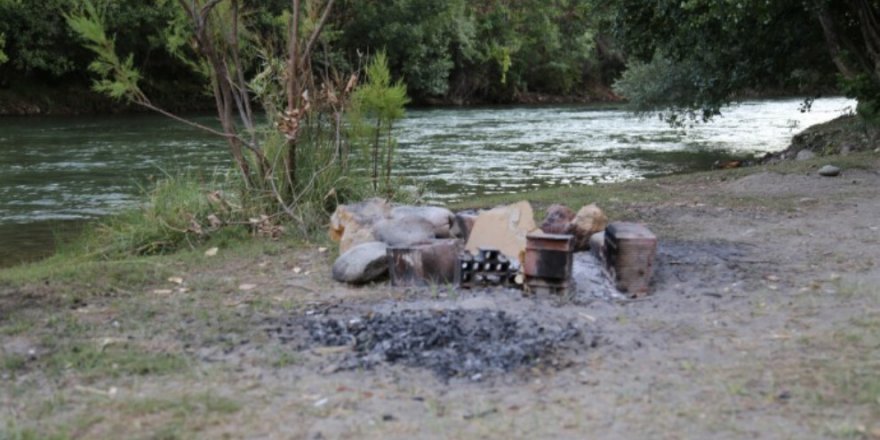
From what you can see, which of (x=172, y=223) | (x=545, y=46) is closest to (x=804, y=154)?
(x=172, y=223)

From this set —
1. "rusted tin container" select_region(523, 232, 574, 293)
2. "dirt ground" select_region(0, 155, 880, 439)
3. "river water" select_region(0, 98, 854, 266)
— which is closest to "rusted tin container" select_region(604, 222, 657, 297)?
"dirt ground" select_region(0, 155, 880, 439)

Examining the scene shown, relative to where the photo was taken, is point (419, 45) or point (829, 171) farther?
point (419, 45)

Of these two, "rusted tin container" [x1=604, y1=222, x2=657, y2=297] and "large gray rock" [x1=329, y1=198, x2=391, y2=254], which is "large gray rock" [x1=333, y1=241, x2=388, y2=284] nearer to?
"large gray rock" [x1=329, y1=198, x2=391, y2=254]

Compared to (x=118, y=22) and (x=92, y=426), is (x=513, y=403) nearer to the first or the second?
(x=92, y=426)

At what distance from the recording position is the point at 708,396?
3.81 metres

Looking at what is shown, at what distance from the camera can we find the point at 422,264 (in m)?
5.91

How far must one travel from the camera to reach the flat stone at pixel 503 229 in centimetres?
646

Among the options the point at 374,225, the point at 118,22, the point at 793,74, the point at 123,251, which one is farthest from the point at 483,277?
the point at 118,22

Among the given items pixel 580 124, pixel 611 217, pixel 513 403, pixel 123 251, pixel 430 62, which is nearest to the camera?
pixel 513 403

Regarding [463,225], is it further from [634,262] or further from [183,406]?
[183,406]

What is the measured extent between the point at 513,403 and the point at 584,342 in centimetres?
90

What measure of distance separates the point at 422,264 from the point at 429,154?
12519 millimetres

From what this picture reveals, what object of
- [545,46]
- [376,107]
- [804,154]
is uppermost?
[545,46]

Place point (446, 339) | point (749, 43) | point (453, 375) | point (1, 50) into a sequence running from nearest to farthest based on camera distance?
point (453, 375) → point (446, 339) → point (749, 43) → point (1, 50)
